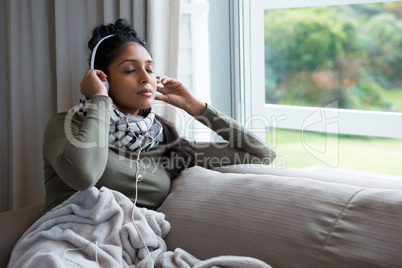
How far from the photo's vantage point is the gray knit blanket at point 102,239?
4.91 ft

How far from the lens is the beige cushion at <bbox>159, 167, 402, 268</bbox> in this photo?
1.40 metres

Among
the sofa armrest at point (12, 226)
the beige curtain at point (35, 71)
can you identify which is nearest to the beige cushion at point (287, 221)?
the sofa armrest at point (12, 226)

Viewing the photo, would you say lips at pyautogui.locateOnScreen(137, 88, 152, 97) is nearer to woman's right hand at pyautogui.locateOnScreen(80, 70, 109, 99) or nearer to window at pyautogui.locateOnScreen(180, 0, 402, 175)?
woman's right hand at pyautogui.locateOnScreen(80, 70, 109, 99)

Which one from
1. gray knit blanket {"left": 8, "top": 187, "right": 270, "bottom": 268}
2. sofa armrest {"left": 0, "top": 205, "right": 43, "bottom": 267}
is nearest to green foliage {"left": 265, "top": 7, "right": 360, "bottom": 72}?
gray knit blanket {"left": 8, "top": 187, "right": 270, "bottom": 268}

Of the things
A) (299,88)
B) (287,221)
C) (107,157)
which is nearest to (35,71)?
(107,157)

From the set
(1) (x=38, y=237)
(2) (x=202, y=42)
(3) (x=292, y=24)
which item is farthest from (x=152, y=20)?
(1) (x=38, y=237)

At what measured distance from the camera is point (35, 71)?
282cm

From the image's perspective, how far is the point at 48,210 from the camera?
70.8 inches

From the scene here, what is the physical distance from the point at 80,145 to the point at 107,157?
0.47 ft

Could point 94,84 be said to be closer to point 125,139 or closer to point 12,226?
point 125,139

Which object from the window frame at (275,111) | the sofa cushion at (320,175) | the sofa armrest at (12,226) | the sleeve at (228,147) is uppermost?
the window frame at (275,111)

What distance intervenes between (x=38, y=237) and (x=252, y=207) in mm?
670

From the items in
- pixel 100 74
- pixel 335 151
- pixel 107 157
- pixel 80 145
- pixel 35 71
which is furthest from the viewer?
pixel 35 71

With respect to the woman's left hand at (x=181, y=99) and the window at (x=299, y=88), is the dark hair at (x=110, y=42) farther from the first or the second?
the window at (x=299, y=88)
